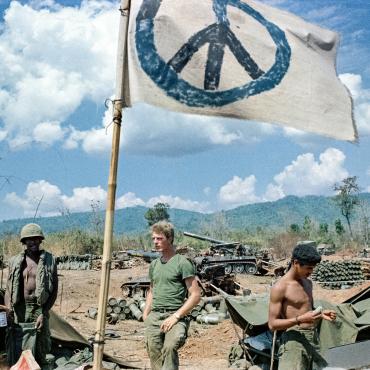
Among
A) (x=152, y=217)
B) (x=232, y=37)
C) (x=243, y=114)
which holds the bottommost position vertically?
(x=243, y=114)

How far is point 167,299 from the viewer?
17.2 ft

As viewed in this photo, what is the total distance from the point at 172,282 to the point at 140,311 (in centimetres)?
1161

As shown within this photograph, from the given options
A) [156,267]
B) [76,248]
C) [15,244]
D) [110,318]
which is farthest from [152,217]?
[156,267]

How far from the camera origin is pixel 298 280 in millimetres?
4641

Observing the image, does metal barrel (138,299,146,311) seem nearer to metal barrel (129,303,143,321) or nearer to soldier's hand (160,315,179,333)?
metal barrel (129,303,143,321)

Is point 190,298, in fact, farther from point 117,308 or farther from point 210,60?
point 117,308

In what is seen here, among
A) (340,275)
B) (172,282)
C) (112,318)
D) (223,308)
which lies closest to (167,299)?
(172,282)

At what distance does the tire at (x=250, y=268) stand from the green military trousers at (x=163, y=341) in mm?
20772

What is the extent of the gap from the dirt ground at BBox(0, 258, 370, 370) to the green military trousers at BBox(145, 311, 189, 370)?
398cm

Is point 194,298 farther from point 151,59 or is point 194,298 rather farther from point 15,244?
point 15,244

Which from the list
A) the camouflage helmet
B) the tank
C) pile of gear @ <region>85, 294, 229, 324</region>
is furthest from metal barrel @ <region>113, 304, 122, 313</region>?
the camouflage helmet

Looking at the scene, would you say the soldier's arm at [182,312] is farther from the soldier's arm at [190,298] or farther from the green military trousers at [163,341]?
the green military trousers at [163,341]

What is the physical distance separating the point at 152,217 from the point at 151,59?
6055cm

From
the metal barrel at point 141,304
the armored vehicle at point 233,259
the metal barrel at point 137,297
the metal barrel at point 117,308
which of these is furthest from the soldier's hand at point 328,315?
the armored vehicle at point 233,259
